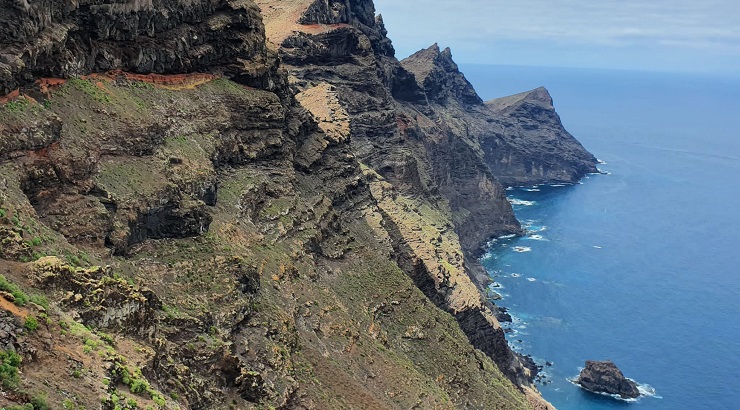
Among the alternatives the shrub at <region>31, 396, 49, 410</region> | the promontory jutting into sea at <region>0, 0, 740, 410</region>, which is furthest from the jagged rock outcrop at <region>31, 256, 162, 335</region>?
the shrub at <region>31, 396, 49, 410</region>

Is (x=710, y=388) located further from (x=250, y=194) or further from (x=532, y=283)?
(x=250, y=194)

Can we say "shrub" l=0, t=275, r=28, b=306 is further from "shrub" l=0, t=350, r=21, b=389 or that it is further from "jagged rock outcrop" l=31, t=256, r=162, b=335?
"shrub" l=0, t=350, r=21, b=389

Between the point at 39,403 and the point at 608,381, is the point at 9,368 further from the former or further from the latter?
the point at 608,381

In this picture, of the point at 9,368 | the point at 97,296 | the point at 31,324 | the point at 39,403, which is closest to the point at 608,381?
the point at 97,296

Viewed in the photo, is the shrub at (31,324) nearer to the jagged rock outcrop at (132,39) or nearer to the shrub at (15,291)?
the shrub at (15,291)

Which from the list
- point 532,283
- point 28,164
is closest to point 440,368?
point 28,164
